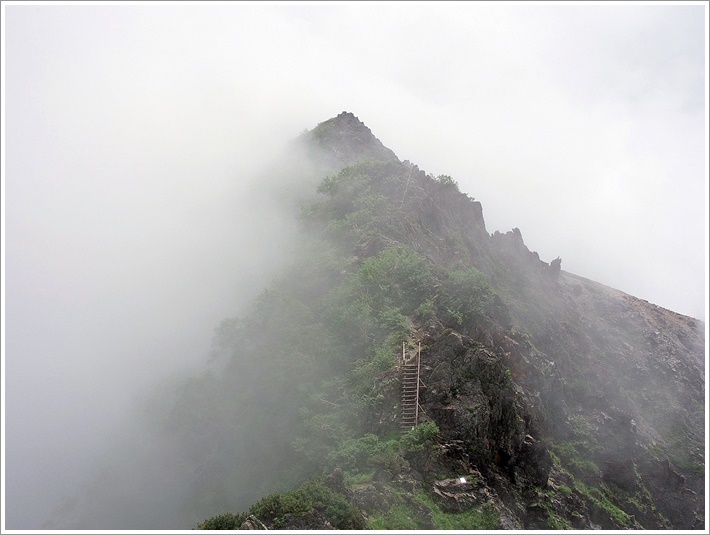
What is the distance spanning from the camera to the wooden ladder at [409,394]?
1062 inches

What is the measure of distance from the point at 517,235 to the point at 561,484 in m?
36.1

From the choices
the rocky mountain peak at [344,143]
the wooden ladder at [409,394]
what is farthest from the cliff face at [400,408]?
the rocky mountain peak at [344,143]

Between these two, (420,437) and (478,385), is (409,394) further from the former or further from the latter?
(478,385)

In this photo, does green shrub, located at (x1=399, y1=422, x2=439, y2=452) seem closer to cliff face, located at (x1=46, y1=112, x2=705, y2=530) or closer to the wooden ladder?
cliff face, located at (x1=46, y1=112, x2=705, y2=530)

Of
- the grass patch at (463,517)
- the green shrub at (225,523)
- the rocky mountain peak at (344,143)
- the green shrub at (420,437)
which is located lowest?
the green shrub at (225,523)

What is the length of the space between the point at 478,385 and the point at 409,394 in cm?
425

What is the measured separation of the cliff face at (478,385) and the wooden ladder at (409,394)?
0.49 meters

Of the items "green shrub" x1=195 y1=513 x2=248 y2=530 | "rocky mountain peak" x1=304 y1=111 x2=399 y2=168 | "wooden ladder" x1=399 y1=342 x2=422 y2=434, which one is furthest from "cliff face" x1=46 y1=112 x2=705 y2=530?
"rocky mountain peak" x1=304 y1=111 x2=399 y2=168

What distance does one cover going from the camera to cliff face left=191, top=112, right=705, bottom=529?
981 inches

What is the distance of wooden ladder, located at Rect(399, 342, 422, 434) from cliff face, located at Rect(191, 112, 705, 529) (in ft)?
1.59

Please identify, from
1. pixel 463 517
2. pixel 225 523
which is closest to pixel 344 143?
pixel 463 517

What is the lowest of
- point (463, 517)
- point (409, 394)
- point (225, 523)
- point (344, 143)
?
point (225, 523)

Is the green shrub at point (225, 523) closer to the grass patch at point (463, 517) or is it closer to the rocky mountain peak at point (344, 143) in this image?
the grass patch at point (463, 517)

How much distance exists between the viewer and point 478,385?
28094 mm
